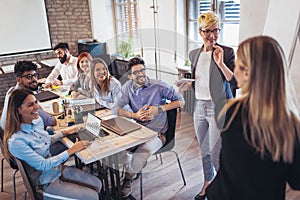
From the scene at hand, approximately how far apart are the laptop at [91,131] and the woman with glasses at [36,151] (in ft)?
0.38

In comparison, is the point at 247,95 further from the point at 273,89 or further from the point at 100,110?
the point at 100,110

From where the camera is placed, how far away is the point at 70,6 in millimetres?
5723

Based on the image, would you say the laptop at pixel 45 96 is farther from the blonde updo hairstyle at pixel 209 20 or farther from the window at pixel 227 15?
the window at pixel 227 15

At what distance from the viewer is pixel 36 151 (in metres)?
1.71

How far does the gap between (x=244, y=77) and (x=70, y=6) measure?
5554 millimetres

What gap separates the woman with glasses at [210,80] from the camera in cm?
192

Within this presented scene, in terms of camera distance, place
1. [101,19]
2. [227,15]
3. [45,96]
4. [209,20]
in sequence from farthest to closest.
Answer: [101,19] < [227,15] < [45,96] < [209,20]

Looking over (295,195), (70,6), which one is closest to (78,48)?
(70,6)

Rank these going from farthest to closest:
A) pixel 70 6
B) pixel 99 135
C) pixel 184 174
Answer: pixel 70 6 < pixel 184 174 < pixel 99 135

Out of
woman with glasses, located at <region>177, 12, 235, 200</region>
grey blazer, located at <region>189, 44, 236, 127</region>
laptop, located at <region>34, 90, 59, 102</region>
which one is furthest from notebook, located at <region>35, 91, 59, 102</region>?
grey blazer, located at <region>189, 44, 236, 127</region>

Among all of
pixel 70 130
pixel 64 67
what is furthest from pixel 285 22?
pixel 64 67

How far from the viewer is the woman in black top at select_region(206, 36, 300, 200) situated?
864 millimetres

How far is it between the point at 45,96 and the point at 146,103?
1.29 meters

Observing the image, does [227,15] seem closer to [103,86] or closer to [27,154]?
[103,86]
